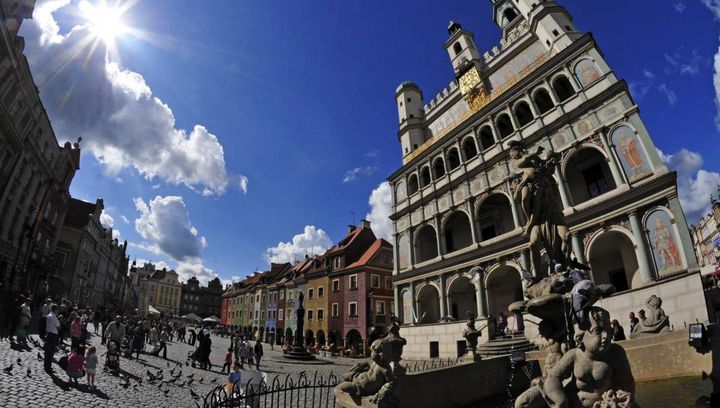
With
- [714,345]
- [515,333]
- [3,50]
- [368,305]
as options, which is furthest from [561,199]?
[3,50]

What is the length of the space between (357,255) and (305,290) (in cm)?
897

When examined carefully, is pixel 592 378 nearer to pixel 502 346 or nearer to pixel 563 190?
pixel 502 346

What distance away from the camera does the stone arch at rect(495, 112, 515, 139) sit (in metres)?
24.7

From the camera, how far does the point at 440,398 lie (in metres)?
6.48

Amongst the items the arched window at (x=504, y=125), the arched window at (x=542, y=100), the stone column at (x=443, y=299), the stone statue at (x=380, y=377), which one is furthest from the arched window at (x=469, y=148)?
the stone statue at (x=380, y=377)

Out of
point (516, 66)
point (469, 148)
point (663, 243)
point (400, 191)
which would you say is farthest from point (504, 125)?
point (663, 243)

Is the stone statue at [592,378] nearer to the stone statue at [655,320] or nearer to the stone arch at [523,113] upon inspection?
the stone statue at [655,320]

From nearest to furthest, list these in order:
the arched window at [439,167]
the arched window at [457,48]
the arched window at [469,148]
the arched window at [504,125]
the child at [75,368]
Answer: the child at [75,368] < the arched window at [504,125] < the arched window at [469,148] < the arched window at [439,167] < the arched window at [457,48]

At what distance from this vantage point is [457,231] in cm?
2731

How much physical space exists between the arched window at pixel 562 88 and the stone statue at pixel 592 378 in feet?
73.7

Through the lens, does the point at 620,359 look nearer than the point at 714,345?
Yes

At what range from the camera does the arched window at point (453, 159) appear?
2797 centimetres

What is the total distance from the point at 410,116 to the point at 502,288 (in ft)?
62.2

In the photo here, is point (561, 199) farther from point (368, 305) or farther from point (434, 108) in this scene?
point (368, 305)
